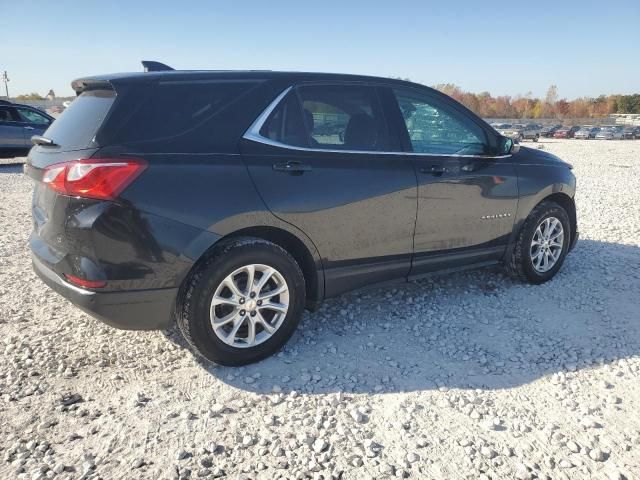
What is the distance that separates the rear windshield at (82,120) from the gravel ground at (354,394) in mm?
1402

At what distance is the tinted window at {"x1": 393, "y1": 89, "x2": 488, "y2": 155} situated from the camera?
3.79 metres

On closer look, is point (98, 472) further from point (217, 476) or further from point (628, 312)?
point (628, 312)

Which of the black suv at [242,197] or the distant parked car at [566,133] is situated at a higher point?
the black suv at [242,197]

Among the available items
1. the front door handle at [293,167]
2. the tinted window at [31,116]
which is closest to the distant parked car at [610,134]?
the tinted window at [31,116]

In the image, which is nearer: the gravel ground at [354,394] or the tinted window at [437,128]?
the gravel ground at [354,394]

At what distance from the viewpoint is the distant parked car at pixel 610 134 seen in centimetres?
5153

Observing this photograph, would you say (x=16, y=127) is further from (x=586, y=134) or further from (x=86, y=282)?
(x=586, y=134)

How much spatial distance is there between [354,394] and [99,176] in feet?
6.19

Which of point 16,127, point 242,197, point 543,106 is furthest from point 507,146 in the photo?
point 543,106

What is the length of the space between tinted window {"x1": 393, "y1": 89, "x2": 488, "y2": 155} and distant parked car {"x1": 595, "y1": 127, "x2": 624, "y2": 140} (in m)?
56.4

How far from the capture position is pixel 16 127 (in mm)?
13453

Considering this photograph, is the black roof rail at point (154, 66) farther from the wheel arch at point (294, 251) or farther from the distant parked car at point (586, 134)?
the distant parked car at point (586, 134)

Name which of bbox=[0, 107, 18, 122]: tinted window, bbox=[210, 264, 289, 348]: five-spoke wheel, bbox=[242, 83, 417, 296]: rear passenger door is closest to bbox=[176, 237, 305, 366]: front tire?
bbox=[210, 264, 289, 348]: five-spoke wheel

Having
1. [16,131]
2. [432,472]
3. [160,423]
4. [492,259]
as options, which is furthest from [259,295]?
[16,131]
